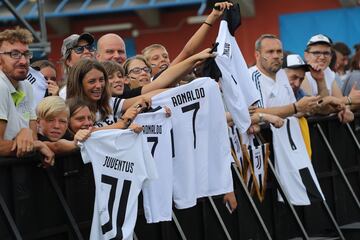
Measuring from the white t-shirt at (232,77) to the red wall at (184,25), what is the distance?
14555 millimetres

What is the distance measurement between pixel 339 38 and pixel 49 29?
7.93 meters

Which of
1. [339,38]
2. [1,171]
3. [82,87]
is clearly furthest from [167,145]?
[339,38]

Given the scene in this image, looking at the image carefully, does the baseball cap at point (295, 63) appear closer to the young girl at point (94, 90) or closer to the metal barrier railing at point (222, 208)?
the metal barrier railing at point (222, 208)

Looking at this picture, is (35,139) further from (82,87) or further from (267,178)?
(267,178)

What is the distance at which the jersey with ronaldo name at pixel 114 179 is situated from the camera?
7.30 metres

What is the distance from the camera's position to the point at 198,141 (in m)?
8.20

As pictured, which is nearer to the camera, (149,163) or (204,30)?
(149,163)

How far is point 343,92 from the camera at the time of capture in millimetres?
12453

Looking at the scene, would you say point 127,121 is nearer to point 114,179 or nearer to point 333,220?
point 114,179

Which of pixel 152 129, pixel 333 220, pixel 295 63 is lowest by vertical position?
pixel 333 220

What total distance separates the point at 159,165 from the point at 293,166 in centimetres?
230

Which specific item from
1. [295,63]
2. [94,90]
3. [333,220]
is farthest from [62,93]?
[333,220]

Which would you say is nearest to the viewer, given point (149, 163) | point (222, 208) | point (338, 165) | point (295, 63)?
point (149, 163)

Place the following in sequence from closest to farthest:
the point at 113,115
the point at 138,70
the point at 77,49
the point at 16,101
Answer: the point at 16,101 < the point at 113,115 < the point at 77,49 < the point at 138,70
